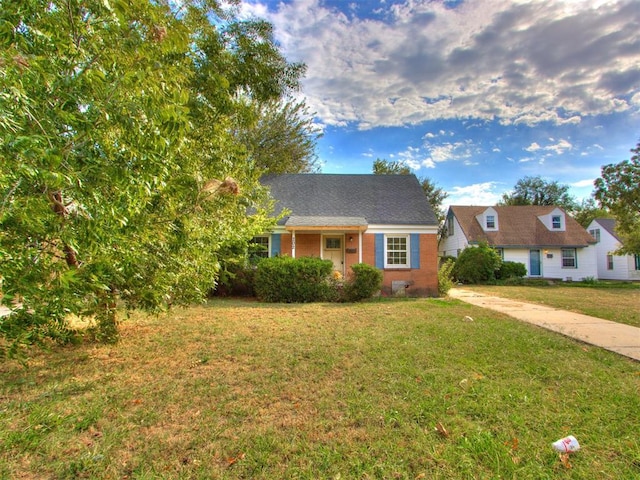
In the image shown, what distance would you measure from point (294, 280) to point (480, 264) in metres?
13.7

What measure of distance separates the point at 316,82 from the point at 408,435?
12.0 meters

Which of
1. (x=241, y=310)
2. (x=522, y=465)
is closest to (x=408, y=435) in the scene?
(x=522, y=465)

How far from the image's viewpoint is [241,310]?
27.7 ft

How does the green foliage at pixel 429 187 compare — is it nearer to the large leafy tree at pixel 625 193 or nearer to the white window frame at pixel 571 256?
the white window frame at pixel 571 256

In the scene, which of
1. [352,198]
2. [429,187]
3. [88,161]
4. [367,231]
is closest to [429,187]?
[429,187]

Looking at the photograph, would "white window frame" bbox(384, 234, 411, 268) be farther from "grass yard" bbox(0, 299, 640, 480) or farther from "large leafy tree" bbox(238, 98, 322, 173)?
"large leafy tree" bbox(238, 98, 322, 173)

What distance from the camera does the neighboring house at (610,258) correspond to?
23.8m

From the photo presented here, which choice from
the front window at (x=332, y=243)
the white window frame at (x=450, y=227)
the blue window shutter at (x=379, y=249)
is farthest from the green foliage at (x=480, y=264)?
the front window at (x=332, y=243)

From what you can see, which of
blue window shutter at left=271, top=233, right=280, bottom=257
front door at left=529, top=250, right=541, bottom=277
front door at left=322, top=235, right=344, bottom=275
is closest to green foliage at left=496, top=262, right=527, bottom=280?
front door at left=529, top=250, right=541, bottom=277

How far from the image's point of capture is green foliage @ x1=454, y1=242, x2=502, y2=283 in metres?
18.7

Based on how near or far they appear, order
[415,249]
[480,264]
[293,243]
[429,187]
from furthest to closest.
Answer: [429,187], [480,264], [415,249], [293,243]

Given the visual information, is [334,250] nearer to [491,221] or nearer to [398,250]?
[398,250]

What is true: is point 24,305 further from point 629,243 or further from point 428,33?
point 629,243

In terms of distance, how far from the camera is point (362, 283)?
10.3 m
